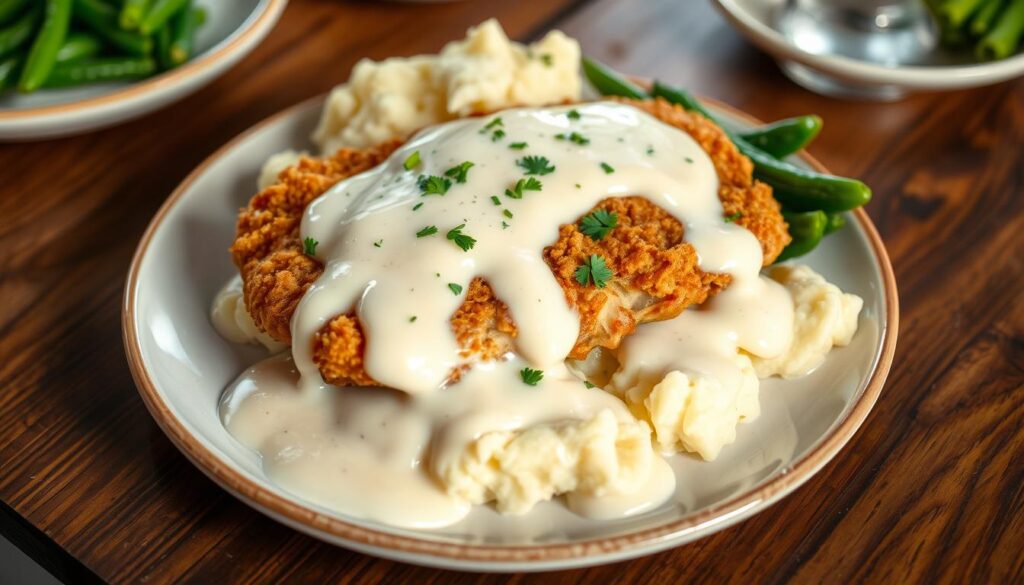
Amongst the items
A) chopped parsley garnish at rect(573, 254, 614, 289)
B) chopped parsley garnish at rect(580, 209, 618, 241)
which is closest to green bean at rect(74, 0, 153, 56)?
chopped parsley garnish at rect(580, 209, 618, 241)

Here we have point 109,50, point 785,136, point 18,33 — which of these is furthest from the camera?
point 109,50

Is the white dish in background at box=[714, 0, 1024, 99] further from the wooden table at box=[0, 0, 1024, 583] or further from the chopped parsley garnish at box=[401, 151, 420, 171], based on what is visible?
the chopped parsley garnish at box=[401, 151, 420, 171]

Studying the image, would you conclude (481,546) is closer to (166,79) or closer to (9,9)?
(166,79)

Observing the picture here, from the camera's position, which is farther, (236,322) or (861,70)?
(861,70)

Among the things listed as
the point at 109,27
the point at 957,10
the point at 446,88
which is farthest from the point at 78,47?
the point at 957,10

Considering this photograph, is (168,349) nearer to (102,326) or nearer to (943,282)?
(102,326)

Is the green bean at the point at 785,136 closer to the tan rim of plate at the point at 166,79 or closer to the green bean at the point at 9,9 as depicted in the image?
the tan rim of plate at the point at 166,79

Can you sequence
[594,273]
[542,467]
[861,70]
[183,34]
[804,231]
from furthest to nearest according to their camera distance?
[183,34], [861,70], [804,231], [594,273], [542,467]
